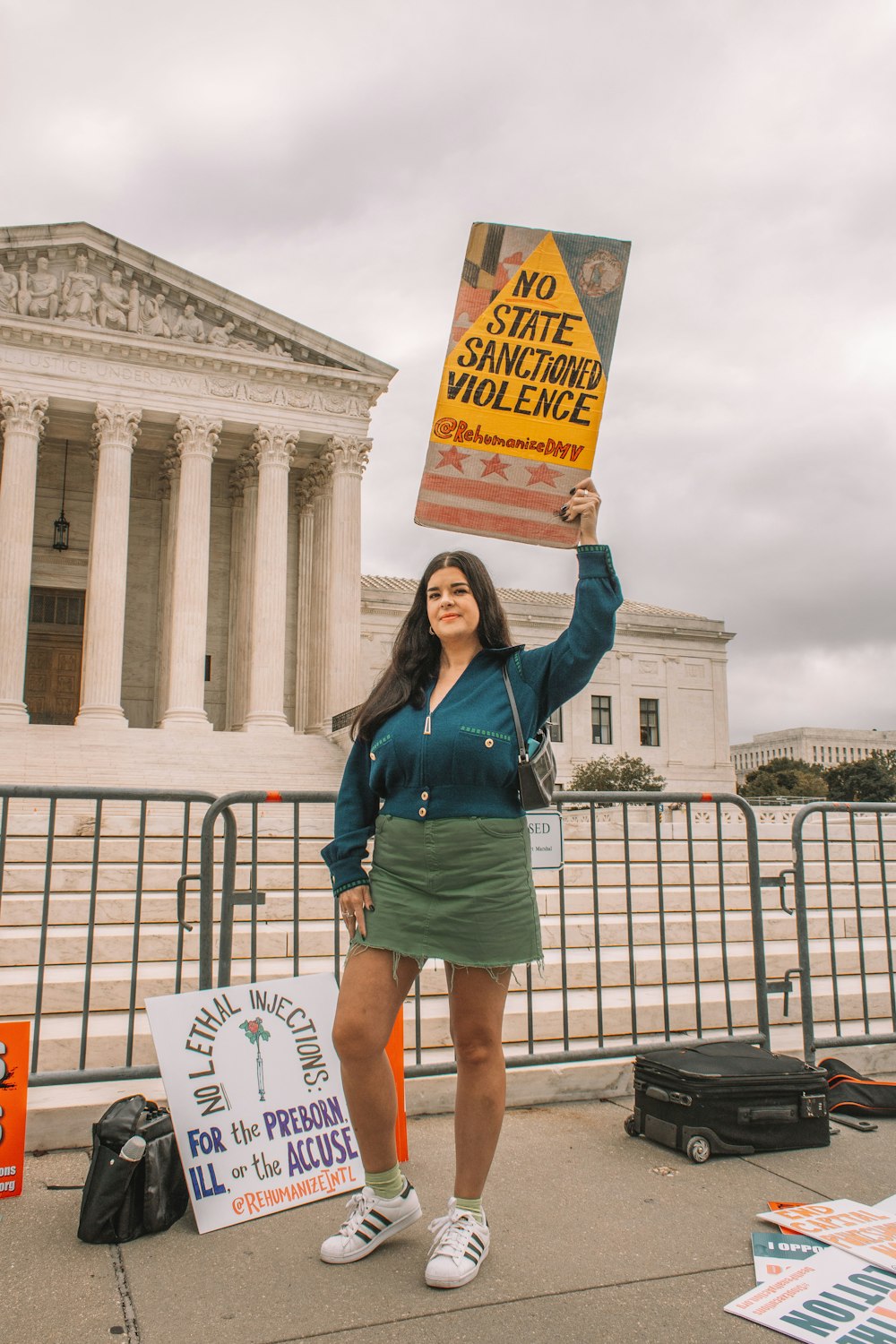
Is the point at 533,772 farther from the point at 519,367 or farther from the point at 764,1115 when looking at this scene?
the point at 764,1115

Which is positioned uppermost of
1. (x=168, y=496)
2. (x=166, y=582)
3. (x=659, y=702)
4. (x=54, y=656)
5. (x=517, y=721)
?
(x=168, y=496)

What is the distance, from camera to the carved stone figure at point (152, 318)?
2611 centimetres

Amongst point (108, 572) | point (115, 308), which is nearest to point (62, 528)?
point (108, 572)

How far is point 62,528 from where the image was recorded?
2758cm

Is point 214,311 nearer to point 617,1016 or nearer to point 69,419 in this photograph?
point 69,419

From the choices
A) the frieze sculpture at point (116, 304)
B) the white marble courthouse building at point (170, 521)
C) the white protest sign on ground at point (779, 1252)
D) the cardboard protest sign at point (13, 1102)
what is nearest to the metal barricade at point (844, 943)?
the white protest sign on ground at point (779, 1252)

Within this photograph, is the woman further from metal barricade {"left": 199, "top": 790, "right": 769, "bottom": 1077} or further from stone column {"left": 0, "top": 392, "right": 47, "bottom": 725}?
stone column {"left": 0, "top": 392, "right": 47, "bottom": 725}

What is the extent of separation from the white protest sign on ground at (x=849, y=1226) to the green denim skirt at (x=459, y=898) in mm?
1323

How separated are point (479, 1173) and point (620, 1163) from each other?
1.28m

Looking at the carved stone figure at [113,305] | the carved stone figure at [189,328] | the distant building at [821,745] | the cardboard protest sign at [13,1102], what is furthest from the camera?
the distant building at [821,745]

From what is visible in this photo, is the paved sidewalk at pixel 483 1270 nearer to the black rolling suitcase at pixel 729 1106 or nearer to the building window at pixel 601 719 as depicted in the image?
the black rolling suitcase at pixel 729 1106

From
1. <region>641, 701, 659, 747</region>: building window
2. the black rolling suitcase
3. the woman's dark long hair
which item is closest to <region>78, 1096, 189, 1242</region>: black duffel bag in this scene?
the woman's dark long hair

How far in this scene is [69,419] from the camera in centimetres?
2647

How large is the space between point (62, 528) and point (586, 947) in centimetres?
2439
